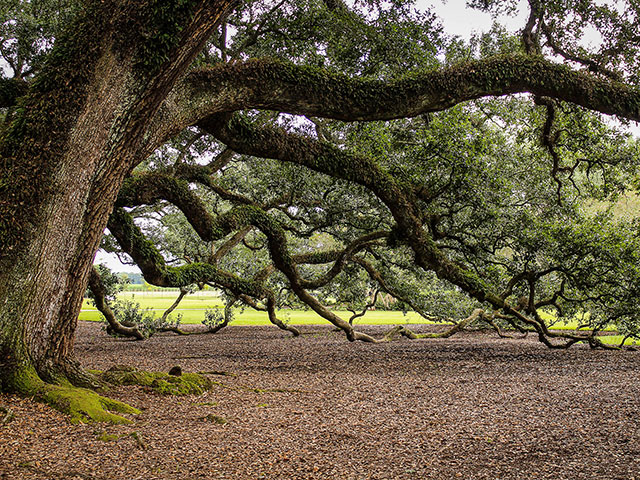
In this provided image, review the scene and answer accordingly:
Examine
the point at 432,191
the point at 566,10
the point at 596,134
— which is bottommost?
the point at 432,191

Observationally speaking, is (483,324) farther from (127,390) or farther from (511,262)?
(127,390)

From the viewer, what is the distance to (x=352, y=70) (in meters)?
8.97

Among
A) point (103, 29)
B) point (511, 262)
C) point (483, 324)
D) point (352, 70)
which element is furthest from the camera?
point (483, 324)

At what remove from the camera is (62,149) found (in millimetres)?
4219

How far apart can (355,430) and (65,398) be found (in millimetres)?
2635

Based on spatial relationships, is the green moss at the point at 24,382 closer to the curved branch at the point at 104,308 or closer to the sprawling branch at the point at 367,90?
the sprawling branch at the point at 367,90

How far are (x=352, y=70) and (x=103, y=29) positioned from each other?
18.2 feet

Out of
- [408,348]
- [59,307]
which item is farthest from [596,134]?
[59,307]

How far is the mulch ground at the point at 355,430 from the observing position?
3.29m

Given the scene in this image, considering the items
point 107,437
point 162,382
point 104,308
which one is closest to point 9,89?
point 162,382

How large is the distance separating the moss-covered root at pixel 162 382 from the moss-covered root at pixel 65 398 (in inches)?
47.1

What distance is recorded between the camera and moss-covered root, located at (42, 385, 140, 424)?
13.4ft

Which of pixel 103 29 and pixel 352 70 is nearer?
pixel 103 29

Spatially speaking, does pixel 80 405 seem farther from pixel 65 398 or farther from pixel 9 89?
pixel 9 89
